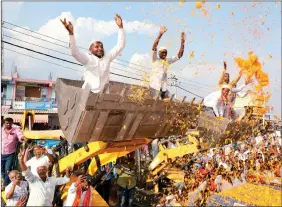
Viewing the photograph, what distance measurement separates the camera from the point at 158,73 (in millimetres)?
5371

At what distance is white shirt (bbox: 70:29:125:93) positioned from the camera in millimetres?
4092

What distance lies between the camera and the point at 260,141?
31.8 ft

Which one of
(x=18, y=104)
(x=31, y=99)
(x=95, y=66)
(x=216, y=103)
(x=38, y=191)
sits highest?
(x=95, y=66)

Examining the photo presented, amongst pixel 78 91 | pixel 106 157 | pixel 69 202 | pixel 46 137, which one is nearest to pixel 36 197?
pixel 69 202

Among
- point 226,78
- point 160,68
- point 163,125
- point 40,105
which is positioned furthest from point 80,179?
point 40,105

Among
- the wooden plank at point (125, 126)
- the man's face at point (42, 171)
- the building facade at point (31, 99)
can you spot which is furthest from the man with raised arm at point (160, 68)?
the building facade at point (31, 99)

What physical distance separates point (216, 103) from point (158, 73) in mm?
1393

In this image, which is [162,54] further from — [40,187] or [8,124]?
[8,124]

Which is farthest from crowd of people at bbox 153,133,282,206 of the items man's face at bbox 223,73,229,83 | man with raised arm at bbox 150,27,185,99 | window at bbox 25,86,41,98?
window at bbox 25,86,41,98

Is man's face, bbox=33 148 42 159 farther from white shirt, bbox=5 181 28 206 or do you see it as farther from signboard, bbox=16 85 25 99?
signboard, bbox=16 85 25 99

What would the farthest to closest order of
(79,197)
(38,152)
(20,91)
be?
(20,91) < (38,152) < (79,197)

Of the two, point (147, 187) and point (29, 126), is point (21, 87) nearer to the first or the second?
point (29, 126)

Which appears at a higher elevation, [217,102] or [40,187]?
[217,102]

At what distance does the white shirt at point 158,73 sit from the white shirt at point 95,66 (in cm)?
98
